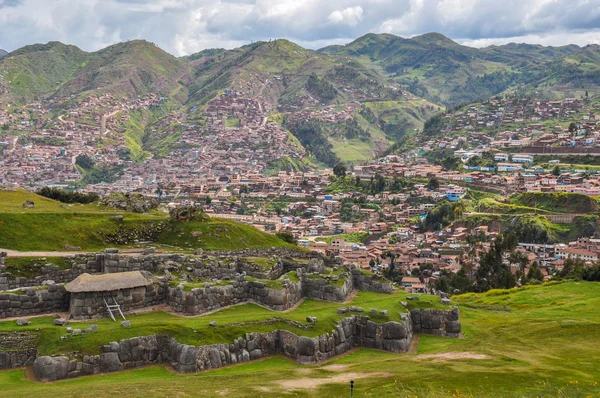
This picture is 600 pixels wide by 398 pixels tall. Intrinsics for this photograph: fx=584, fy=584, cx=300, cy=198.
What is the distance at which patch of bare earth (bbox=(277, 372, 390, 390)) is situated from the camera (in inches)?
794

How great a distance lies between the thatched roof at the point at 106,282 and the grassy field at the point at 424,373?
2.23m

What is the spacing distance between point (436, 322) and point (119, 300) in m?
16.1

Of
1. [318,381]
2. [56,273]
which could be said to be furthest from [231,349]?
[56,273]

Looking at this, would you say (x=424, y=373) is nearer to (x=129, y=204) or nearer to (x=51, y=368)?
(x=51, y=368)

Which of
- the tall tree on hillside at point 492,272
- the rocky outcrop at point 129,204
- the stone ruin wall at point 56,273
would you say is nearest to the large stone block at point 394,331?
the stone ruin wall at point 56,273

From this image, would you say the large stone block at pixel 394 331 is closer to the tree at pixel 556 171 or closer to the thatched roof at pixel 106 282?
the thatched roof at pixel 106 282

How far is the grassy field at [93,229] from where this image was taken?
117 ft

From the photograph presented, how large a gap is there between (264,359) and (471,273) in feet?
191

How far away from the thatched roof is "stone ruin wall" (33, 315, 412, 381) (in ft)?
16.7

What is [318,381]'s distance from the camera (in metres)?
21.0

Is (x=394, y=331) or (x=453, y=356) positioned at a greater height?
(x=394, y=331)

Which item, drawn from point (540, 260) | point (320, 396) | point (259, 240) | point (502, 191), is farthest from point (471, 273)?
point (320, 396)

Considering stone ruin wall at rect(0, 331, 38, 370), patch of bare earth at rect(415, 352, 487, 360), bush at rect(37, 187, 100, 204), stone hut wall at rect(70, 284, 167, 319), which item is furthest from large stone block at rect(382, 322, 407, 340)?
bush at rect(37, 187, 100, 204)

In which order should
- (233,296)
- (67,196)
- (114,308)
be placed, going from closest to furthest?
(114,308) → (233,296) → (67,196)
